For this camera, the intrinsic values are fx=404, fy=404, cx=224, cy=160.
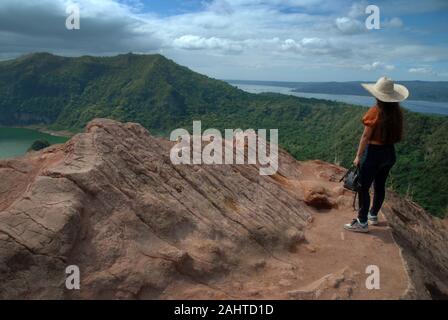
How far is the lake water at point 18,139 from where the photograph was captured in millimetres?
81869

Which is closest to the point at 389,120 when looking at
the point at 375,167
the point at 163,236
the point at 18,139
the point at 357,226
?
the point at 375,167

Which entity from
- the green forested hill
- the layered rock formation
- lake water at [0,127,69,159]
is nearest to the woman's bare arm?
the layered rock formation

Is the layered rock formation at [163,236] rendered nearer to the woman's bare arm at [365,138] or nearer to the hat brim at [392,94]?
the woman's bare arm at [365,138]

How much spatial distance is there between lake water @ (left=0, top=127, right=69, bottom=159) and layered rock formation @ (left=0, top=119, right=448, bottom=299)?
76.1 metres

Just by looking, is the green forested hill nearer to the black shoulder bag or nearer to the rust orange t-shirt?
the black shoulder bag

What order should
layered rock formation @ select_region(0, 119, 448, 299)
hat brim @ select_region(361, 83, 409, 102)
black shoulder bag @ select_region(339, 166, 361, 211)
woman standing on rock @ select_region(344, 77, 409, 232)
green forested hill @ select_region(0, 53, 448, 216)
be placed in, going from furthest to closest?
green forested hill @ select_region(0, 53, 448, 216)
black shoulder bag @ select_region(339, 166, 361, 211)
woman standing on rock @ select_region(344, 77, 409, 232)
hat brim @ select_region(361, 83, 409, 102)
layered rock formation @ select_region(0, 119, 448, 299)

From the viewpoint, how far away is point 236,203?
1004cm

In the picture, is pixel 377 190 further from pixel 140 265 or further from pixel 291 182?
pixel 140 265

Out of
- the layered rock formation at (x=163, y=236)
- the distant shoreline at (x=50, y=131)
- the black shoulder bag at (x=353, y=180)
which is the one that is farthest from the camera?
the distant shoreline at (x=50, y=131)

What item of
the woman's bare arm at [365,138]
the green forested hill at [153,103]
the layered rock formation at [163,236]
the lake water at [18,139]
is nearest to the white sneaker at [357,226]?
the layered rock formation at [163,236]

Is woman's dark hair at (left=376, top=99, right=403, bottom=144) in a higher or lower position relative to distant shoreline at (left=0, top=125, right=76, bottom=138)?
higher

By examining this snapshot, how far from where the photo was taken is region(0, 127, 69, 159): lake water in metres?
81.9

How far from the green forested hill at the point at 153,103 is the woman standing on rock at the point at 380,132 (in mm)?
53441

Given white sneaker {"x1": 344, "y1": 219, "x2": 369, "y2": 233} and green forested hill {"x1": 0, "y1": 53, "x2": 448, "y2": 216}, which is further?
green forested hill {"x1": 0, "y1": 53, "x2": 448, "y2": 216}
